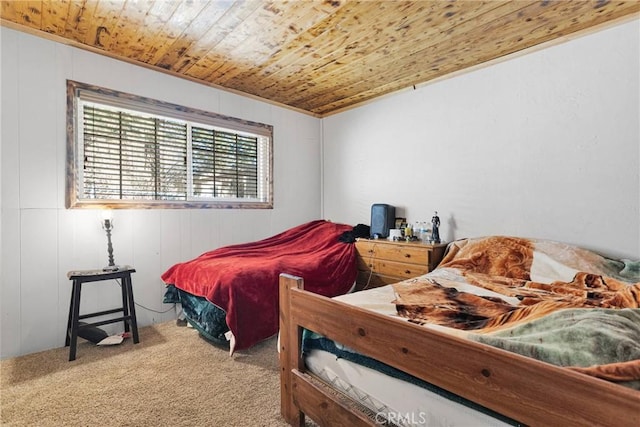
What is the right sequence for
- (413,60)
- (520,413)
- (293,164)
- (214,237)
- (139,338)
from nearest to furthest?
(520,413)
(139,338)
(413,60)
(214,237)
(293,164)

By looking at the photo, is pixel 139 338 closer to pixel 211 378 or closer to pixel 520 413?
pixel 211 378

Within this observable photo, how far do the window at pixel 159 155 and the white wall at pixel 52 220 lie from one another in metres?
0.09

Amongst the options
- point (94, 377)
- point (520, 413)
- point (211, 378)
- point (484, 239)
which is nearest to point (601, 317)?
point (520, 413)

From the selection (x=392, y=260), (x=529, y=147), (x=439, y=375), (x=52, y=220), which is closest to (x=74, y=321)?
(x=52, y=220)

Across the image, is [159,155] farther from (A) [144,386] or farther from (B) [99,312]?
(A) [144,386]

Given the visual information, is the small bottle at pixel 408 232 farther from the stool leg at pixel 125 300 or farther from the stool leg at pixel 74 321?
the stool leg at pixel 74 321

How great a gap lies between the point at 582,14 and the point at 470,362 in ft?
8.66

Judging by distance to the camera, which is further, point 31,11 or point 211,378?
point 31,11

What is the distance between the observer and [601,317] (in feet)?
3.61

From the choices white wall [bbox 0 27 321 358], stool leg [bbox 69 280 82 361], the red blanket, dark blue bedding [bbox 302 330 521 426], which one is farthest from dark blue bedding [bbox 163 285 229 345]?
dark blue bedding [bbox 302 330 521 426]

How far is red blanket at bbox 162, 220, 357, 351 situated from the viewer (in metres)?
2.14

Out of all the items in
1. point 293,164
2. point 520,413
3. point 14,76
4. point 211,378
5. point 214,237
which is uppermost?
point 14,76
